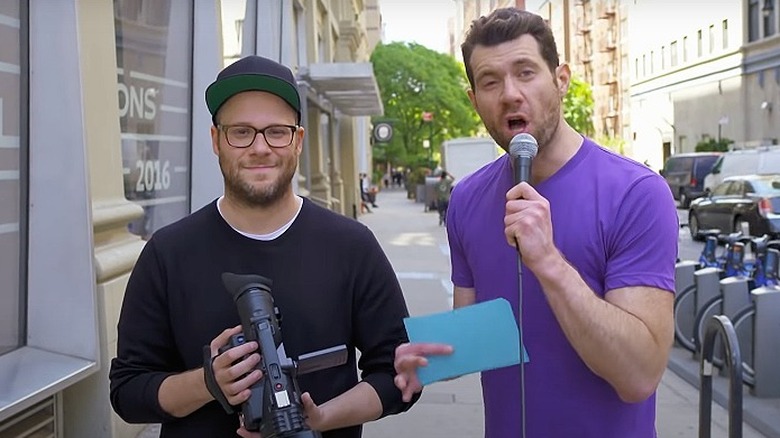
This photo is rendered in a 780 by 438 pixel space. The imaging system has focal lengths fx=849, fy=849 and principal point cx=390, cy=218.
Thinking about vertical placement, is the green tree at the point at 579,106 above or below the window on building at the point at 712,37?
below

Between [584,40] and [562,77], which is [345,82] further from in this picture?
[584,40]

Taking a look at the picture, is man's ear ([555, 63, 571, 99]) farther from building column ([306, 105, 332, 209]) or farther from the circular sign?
the circular sign

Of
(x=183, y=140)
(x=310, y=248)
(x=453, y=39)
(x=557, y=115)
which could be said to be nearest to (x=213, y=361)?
(x=310, y=248)

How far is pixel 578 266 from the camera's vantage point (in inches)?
78.7

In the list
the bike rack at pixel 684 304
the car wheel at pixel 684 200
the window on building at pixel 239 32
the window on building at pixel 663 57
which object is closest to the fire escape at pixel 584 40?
the window on building at pixel 663 57

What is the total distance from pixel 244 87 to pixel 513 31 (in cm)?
68

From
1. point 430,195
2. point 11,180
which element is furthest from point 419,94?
point 11,180

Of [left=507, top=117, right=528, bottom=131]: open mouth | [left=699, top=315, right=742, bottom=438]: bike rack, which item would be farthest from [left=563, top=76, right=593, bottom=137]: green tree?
[left=507, top=117, right=528, bottom=131]: open mouth

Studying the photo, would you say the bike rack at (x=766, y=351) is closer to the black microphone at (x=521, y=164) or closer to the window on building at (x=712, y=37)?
the black microphone at (x=521, y=164)

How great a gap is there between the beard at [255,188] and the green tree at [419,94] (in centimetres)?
4775

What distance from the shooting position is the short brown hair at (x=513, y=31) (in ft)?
6.81

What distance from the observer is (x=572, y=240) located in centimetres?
201

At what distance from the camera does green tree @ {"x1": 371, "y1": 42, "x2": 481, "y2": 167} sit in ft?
168

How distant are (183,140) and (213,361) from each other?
5.99 metres
